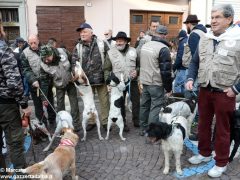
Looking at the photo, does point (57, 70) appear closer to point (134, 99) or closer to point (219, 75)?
point (134, 99)

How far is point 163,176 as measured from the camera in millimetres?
4234

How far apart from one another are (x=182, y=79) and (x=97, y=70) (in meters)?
1.88

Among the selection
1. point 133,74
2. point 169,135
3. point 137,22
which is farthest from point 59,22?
point 169,135

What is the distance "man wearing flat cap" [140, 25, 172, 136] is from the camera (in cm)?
500

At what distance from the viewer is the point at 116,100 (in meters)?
5.41

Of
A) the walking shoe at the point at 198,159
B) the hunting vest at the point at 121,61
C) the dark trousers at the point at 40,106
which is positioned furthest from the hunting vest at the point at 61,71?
the walking shoe at the point at 198,159

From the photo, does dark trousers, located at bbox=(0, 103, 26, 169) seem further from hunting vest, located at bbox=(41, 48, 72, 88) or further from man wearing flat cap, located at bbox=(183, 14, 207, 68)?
man wearing flat cap, located at bbox=(183, 14, 207, 68)

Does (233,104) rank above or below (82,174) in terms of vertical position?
above

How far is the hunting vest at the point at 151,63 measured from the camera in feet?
16.5

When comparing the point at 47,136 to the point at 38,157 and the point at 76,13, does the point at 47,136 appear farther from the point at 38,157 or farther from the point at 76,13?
the point at 76,13


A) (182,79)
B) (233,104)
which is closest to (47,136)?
(182,79)

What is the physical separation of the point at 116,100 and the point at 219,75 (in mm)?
2173

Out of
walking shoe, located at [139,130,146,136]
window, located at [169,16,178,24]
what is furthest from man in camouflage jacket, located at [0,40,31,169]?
window, located at [169,16,178,24]

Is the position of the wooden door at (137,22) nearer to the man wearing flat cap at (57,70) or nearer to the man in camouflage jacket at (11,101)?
the man wearing flat cap at (57,70)
